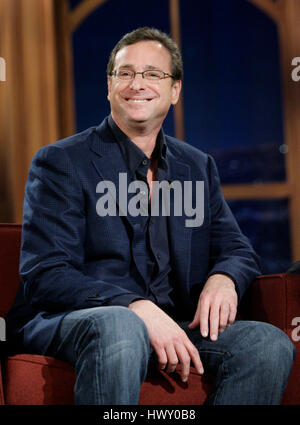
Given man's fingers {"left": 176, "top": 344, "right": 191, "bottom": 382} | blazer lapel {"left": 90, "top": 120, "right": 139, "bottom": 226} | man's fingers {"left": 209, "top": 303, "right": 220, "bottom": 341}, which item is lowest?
man's fingers {"left": 176, "top": 344, "right": 191, "bottom": 382}

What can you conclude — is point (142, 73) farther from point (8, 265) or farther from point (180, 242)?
point (8, 265)

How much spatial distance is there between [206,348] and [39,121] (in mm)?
1933

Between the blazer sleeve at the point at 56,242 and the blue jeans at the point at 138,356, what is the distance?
0.19ft

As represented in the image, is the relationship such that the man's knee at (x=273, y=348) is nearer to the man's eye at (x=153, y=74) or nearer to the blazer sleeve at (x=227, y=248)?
the blazer sleeve at (x=227, y=248)

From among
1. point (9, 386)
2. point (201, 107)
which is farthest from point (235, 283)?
point (201, 107)

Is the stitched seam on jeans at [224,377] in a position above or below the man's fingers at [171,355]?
below

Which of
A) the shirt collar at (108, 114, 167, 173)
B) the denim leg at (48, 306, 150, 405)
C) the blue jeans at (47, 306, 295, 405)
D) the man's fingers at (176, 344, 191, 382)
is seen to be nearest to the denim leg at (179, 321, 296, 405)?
the blue jeans at (47, 306, 295, 405)

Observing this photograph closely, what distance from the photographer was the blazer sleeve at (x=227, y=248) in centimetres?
153

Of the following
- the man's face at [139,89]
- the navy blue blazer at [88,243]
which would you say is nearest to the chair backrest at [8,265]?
the navy blue blazer at [88,243]

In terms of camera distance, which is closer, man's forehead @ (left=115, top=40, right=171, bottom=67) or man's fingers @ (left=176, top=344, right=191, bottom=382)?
man's fingers @ (left=176, top=344, right=191, bottom=382)

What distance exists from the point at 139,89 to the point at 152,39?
0.53ft

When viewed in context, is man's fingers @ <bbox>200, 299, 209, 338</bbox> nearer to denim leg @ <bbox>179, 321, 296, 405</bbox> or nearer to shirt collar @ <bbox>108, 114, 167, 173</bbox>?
denim leg @ <bbox>179, 321, 296, 405</bbox>

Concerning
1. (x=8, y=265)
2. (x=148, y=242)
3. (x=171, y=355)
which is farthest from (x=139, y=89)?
(x=171, y=355)

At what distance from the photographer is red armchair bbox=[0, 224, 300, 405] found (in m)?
1.27
